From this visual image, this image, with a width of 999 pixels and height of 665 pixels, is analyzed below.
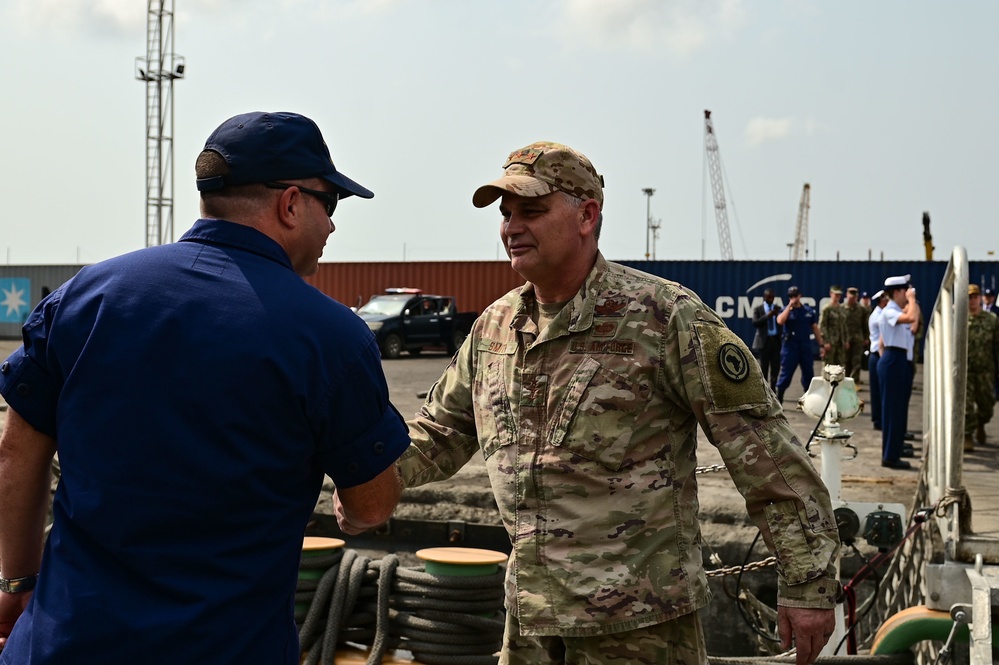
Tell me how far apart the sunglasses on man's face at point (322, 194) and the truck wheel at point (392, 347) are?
21.6 m

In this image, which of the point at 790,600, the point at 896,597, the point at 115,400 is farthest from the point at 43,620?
the point at 896,597

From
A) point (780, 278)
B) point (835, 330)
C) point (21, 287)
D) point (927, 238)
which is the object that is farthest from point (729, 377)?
point (21, 287)

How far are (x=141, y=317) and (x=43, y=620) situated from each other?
0.54 metres

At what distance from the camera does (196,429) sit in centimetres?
177

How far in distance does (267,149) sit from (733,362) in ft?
4.24

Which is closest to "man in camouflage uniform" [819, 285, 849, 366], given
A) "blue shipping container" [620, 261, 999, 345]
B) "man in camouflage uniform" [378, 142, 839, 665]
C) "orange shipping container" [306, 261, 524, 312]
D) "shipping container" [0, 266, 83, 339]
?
"blue shipping container" [620, 261, 999, 345]

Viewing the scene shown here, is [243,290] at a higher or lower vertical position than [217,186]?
lower

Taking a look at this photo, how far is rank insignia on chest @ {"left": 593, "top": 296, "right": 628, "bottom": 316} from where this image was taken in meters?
2.80

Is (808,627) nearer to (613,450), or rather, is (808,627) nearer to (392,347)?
(613,450)

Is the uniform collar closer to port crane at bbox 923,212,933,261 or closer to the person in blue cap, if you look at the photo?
the person in blue cap

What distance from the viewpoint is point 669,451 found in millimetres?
2744

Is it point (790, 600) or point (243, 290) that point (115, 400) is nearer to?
point (243, 290)

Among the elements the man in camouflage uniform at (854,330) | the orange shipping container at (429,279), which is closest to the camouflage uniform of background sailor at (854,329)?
the man in camouflage uniform at (854,330)

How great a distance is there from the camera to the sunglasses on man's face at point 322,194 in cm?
197
